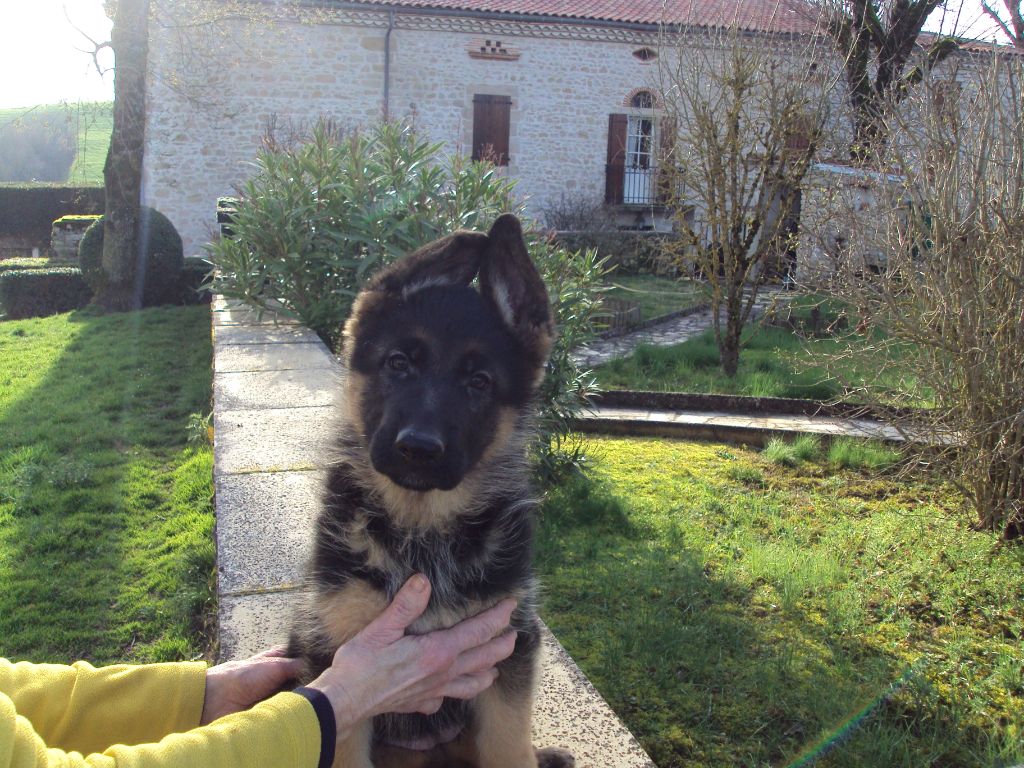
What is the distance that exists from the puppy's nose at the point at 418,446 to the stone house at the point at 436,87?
19.7 m

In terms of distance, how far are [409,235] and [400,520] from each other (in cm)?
394

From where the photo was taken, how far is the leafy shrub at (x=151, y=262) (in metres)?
15.2

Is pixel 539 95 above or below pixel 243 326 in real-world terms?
above

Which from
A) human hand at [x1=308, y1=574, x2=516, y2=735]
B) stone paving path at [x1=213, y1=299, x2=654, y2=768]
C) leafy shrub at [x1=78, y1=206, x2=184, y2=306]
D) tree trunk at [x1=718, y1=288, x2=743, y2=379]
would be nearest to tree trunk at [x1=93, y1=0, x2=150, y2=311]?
leafy shrub at [x1=78, y1=206, x2=184, y2=306]

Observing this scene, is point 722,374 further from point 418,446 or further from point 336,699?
point 336,699

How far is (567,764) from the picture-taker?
2.55 m

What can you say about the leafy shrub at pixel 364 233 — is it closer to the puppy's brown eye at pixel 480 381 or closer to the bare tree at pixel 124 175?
the puppy's brown eye at pixel 480 381

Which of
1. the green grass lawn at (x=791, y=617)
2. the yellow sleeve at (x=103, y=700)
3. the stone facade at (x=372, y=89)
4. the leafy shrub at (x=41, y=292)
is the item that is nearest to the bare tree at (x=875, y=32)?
the green grass lawn at (x=791, y=617)

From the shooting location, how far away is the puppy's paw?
2.55m

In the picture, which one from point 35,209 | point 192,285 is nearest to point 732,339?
point 192,285

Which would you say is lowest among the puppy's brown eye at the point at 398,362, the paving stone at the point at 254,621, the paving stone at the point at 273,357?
the paving stone at the point at 254,621

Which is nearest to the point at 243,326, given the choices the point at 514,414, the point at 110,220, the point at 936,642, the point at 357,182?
the point at 357,182

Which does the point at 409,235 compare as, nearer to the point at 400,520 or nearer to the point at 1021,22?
the point at 400,520

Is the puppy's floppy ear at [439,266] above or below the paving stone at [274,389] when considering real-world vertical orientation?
above
